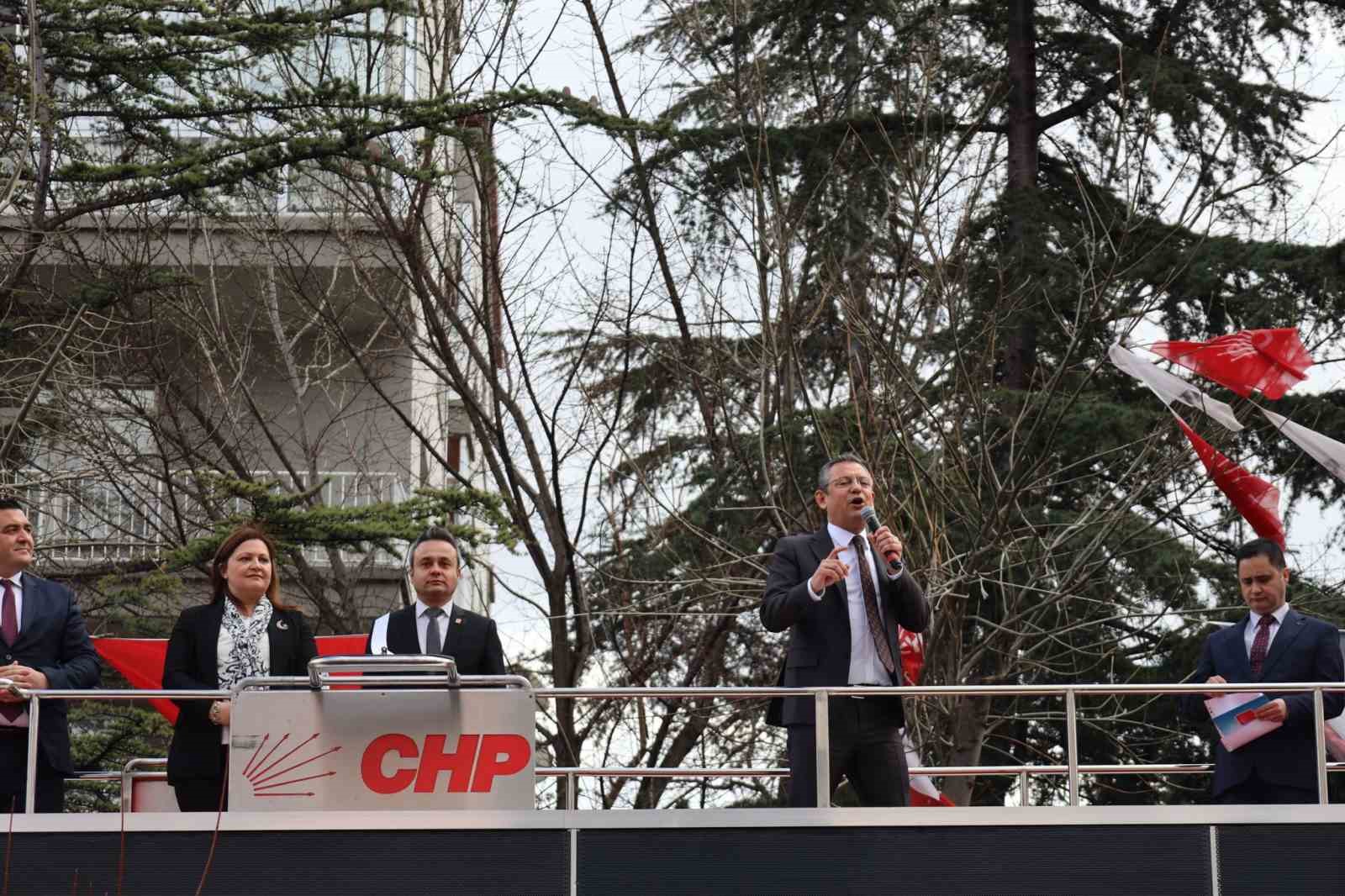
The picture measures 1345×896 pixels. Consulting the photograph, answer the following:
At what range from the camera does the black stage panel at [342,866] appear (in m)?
7.72

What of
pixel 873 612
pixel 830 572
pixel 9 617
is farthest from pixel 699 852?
pixel 9 617

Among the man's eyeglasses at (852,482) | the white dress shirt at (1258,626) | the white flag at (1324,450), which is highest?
the white flag at (1324,450)

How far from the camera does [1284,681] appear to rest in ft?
27.6

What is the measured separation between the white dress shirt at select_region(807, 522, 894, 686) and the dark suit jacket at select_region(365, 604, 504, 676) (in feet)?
5.27

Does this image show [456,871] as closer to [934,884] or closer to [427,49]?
[934,884]

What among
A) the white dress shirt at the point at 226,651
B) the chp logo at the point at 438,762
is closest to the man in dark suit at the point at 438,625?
the white dress shirt at the point at 226,651

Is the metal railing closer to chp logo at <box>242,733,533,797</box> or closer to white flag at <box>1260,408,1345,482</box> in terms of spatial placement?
chp logo at <box>242,733,533,797</box>

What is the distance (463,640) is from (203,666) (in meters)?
1.14

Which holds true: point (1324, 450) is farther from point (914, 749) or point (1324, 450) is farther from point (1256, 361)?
point (914, 749)

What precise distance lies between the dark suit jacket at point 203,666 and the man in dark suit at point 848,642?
Result: 2.12 meters

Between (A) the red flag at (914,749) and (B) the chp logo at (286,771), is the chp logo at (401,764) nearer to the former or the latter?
(B) the chp logo at (286,771)

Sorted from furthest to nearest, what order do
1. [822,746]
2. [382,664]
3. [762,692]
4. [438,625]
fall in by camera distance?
[438,625] → [822,746] → [762,692] → [382,664]

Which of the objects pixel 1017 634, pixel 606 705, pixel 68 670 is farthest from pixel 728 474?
pixel 68 670

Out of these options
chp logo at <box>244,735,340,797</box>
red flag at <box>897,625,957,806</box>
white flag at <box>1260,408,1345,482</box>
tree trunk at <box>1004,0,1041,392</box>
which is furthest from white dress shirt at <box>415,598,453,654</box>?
tree trunk at <box>1004,0,1041,392</box>
